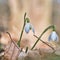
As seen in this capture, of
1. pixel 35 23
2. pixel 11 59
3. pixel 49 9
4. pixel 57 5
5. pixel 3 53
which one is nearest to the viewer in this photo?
pixel 11 59

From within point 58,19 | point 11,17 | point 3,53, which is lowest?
point 58,19

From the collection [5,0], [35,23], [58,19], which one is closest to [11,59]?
[35,23]

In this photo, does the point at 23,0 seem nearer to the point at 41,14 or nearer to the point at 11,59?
the point at 41,14

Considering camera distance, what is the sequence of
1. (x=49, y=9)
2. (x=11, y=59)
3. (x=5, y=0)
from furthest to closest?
(x=5, y=0), (x=49, y=9), (x=11, y=59)

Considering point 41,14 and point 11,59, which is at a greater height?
point 11,59

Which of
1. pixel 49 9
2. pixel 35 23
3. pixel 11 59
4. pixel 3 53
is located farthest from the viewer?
pixel 49 9

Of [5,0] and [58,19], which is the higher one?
[5,0]

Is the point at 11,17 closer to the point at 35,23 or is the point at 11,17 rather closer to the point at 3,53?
the point at 35,23

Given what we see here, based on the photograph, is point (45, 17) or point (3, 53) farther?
point (45, 17)

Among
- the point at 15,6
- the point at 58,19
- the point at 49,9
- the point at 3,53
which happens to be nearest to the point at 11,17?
the point at 15,6
